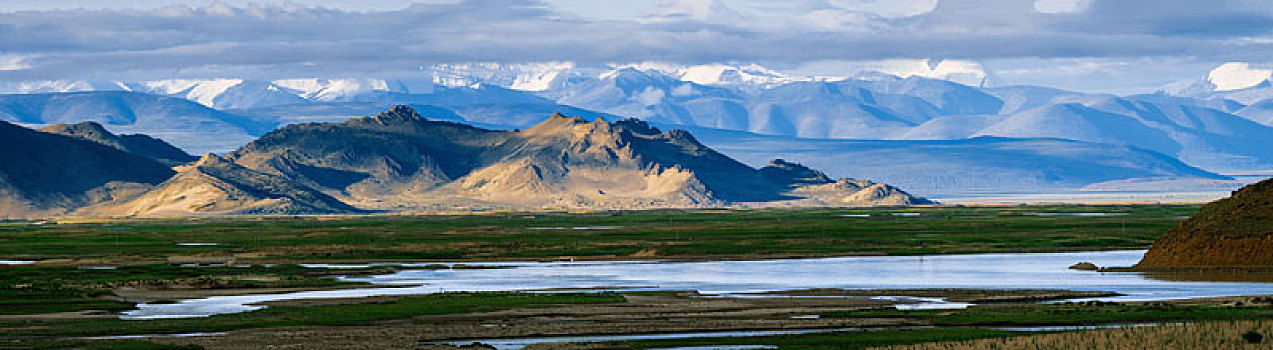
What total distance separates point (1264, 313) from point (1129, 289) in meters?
21.6

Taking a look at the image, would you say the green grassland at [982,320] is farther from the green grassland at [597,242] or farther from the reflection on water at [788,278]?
the green grassland at [597,242]

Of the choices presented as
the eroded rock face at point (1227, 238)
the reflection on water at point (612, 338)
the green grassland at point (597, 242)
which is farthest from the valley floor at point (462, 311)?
the eroded rock face at point (1227, 238)

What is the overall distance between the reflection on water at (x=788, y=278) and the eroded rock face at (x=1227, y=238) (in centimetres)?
364

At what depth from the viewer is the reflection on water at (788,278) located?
3189 inches

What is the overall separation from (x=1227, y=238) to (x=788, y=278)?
24.6 metres

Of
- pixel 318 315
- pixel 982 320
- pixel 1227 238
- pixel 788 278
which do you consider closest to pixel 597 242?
pixel 788 278

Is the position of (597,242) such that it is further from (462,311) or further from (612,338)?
(612,338)

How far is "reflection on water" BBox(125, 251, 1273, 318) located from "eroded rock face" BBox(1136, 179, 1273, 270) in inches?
143

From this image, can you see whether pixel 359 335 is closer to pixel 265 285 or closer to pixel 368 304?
pixel 368 304

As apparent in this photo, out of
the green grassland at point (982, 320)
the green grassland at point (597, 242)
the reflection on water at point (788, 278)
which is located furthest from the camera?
the green grassland at point (597, 242)

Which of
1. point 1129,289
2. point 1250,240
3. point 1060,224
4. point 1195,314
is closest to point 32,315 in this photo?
point 1195,314

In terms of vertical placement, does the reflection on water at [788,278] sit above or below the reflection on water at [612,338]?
below

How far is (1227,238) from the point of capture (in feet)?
316

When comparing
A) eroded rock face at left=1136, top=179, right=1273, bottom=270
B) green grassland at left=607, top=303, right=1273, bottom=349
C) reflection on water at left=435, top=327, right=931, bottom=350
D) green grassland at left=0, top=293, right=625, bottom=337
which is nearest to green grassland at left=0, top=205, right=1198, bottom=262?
eroded rock face at left=1136, top=179, right=1273, bottom=270
